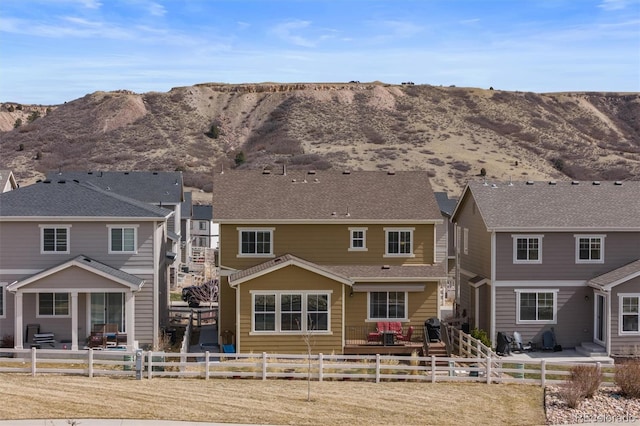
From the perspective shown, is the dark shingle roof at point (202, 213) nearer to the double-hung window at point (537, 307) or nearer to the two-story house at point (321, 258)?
the two-story house at point (321, 258)

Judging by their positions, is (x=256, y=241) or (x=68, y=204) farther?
(x=256, y=241)

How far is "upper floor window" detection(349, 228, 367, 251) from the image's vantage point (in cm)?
3388

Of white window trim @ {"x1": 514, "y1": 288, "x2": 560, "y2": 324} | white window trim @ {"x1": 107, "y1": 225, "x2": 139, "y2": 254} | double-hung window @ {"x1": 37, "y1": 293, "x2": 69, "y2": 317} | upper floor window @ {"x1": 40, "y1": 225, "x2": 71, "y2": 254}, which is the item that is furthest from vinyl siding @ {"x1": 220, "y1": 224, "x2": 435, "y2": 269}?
double-hung window @ {"x1": 37, "y1": 293, "x2": 69, "y2": 317}

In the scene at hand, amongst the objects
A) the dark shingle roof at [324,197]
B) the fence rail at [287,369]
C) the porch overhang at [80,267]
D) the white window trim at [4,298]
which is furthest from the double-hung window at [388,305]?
the white window trim at [4,298]

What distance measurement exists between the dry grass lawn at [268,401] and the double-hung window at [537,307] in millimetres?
7590

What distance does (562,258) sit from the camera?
33375mm

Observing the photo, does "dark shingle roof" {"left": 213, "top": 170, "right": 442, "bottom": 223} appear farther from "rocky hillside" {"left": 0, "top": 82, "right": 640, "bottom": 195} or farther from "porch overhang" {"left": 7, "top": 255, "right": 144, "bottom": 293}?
"rocky hillside" {"left": 0, "top": 82, "right": 640, "bottom": 195}

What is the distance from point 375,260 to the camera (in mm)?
33938

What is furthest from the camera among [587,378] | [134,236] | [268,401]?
[134,236]

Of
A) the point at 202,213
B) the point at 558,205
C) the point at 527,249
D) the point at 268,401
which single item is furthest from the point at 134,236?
the point at 202,213

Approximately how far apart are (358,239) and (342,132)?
87.5 m

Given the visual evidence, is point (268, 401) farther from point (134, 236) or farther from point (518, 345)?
point (518, 345)

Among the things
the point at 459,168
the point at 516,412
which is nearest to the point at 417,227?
the point at 516,412

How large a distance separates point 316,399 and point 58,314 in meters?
13.1
